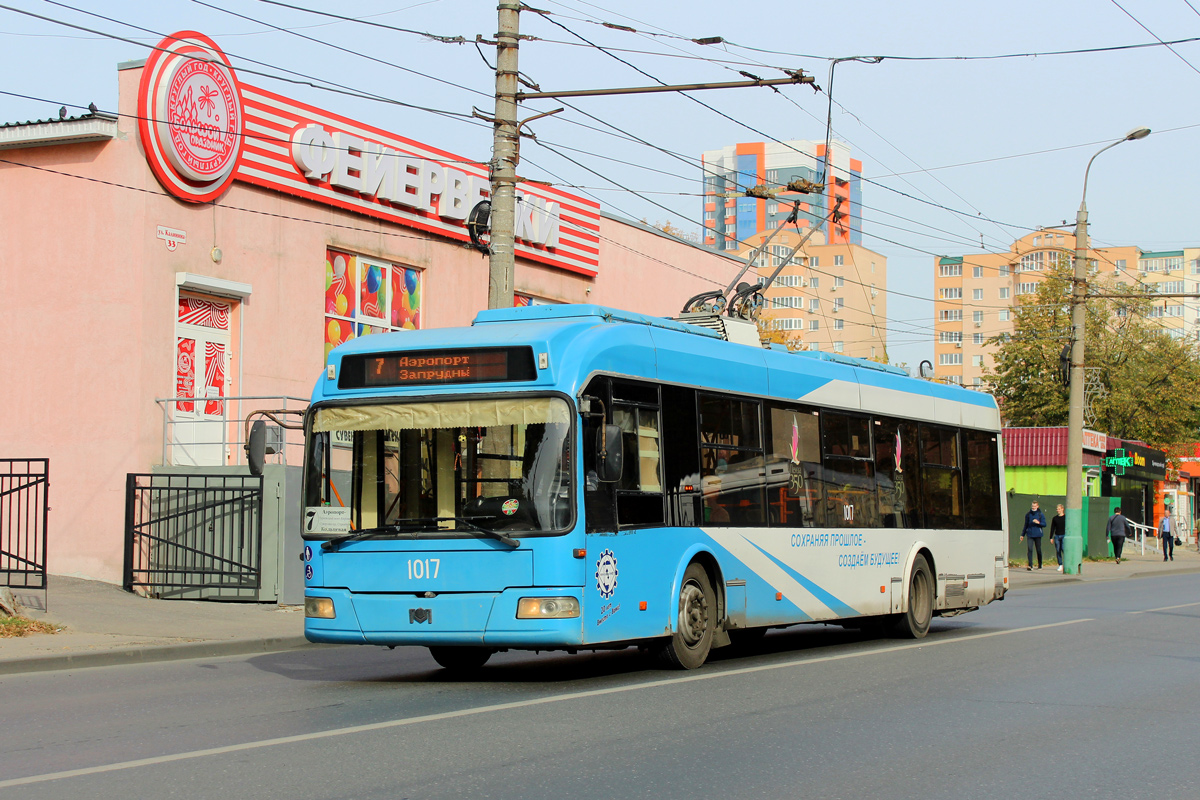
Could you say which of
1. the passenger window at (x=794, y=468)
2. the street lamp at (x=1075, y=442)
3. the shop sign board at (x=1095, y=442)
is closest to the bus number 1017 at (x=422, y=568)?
the passenger window at (x=794, y=468)

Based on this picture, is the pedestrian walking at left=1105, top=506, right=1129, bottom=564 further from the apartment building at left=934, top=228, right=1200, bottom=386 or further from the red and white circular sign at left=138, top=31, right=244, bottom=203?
the apartment building at left=934, top=228, right=1200, bottom=386

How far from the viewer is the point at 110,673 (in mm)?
11938

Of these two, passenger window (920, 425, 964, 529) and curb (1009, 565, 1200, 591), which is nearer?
passenger window (920, 425, 964, 529)

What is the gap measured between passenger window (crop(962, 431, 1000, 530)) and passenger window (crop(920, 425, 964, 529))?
336 millimetres

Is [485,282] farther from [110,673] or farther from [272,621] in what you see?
[110,673]

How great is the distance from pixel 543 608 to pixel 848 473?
5396mm

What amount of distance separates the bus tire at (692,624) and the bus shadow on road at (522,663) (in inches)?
6.2

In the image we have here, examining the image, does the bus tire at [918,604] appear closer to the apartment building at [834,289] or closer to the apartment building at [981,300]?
the apartment building at [834,289]

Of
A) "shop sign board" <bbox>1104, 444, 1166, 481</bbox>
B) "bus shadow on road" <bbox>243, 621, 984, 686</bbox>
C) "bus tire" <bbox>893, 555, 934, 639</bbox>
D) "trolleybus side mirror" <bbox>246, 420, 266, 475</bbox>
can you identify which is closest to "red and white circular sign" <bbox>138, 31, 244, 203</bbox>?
"trolleybus side mirror" <bbox>246, 420, 266, 475</bbox>

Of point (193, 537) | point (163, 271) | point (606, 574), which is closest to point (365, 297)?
point (163, 271)

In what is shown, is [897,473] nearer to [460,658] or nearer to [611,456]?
[460,658]

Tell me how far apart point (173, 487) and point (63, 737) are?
35.3 feet

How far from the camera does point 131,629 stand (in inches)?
580

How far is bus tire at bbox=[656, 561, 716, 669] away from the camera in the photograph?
37.4ft
